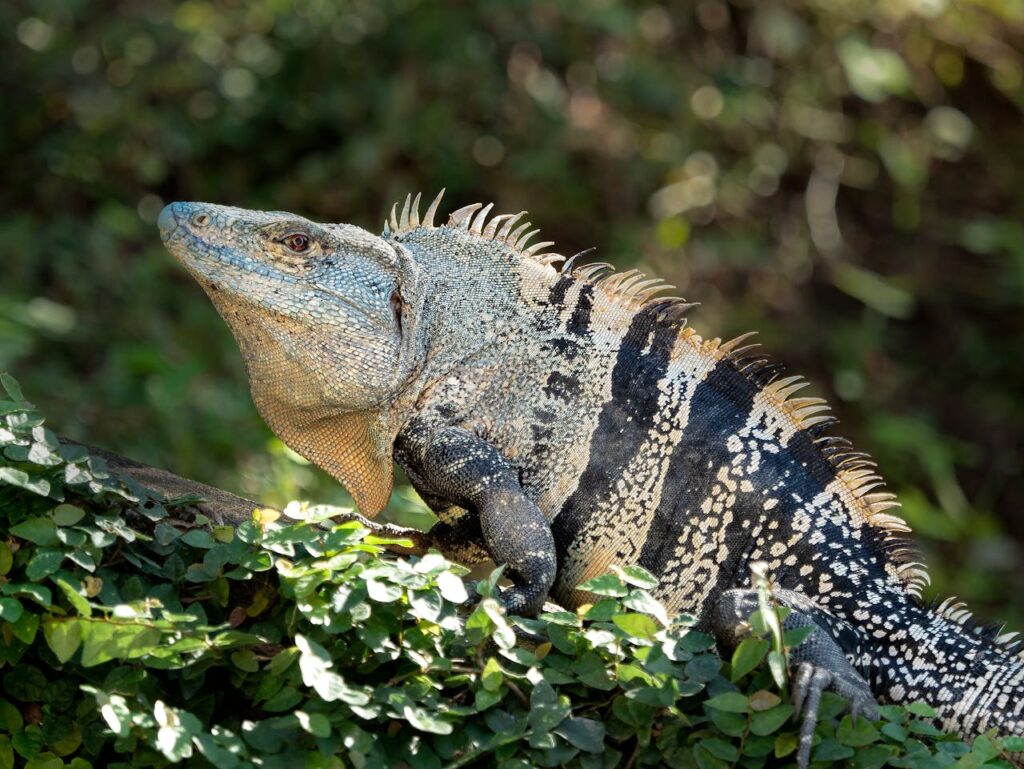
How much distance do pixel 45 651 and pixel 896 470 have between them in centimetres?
667

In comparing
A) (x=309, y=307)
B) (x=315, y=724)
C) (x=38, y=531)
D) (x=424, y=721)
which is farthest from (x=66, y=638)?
(x=309, y=307)

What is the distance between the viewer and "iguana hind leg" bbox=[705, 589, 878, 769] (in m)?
2.85

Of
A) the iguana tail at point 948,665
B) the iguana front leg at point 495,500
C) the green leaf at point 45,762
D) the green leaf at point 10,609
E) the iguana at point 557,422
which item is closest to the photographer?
the green leaf at point 10,609

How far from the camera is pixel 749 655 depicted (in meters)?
2.82

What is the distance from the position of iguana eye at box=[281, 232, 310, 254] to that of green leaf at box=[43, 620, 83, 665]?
4.28ft

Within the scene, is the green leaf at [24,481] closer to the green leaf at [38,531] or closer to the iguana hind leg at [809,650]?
the green leaf at [38,531]

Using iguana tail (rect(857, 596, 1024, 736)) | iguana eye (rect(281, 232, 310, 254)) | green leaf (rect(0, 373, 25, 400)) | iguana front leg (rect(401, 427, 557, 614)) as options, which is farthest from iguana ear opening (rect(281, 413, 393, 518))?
iguana tail (rect(857, 596, 1024, 736))

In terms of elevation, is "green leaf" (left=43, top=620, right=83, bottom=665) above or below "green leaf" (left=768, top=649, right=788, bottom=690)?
below

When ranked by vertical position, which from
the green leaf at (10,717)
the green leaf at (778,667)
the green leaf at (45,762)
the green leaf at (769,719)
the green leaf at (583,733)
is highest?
the green leaf at (778,667)

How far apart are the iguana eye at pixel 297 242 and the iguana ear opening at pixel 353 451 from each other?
47 cm

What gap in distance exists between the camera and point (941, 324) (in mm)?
9531

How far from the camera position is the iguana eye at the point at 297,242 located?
3635 mm

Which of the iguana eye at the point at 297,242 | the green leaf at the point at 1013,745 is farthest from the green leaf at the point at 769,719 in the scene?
the iguana eye at the point at 297,242

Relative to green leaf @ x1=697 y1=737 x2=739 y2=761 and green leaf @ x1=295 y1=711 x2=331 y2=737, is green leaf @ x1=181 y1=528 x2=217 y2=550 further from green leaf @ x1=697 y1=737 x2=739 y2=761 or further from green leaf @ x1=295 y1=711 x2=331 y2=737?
green leaf @ x1=697 y1=737 x2=739 y2=761
